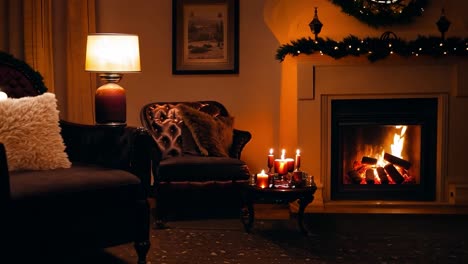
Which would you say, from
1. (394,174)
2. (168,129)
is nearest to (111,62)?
(168,129)

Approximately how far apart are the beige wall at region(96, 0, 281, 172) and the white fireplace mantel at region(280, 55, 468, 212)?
0.47 m

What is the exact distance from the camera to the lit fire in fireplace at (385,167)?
196 inches

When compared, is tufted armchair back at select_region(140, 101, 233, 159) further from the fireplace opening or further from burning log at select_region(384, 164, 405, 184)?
burning log at select_region(384, 164, 405, 184)

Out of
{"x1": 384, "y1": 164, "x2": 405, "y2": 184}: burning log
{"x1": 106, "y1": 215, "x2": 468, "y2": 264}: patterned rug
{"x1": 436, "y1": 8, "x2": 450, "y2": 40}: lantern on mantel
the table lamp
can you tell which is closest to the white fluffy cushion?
{"x1": 106, "y1": 215, "x2": 468, "y2": 264}: patterned rug

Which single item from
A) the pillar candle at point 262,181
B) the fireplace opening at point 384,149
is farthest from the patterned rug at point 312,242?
the fireplace opening at point 384,149

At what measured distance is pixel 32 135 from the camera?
3.19 m

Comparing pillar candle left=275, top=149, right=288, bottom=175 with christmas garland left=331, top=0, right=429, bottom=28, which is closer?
pillar candle left=275, top=149, right=288, bottom=175

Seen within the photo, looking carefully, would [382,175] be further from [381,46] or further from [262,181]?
[262,181]

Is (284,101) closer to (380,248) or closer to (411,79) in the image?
(411,79)

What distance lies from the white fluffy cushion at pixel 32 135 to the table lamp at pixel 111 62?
2.58ft

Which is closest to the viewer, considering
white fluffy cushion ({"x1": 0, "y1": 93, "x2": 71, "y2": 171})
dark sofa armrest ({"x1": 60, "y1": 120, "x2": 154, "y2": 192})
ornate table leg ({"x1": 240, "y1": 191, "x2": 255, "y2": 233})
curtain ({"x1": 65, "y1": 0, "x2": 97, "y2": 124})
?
white fluffy cushion ({"x1": 0, "y1": 93, "x2": 71, "y2": 171})

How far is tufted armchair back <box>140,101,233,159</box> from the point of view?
4559 millimetres

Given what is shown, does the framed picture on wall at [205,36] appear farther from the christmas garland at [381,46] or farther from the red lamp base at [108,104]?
the red lamp base at [108,104]

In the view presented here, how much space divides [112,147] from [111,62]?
818 mm
